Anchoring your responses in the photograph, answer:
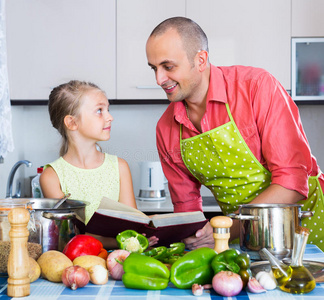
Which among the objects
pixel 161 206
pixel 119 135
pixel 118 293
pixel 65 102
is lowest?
pixel 161 206

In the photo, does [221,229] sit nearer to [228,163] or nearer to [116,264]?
[116,264]

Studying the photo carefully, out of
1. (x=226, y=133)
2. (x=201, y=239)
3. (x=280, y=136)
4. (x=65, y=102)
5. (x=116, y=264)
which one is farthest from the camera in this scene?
(x=65, y=102)

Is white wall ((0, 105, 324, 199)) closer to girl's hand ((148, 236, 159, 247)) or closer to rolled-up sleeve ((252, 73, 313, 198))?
rolled-up sleeve ((252, 73, 313, 198))

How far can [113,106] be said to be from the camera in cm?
313

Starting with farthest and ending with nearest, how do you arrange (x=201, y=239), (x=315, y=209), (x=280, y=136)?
1. (x=315, y=209)
2. (x=280, y=136)
3. (x=201, y=239)

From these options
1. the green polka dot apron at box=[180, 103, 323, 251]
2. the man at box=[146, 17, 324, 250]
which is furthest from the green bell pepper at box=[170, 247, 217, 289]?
the green polka dot apron at box=[180, 103, 323, 251]

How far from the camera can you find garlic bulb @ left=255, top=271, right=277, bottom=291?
34.0 inches

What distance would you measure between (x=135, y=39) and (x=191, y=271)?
2.11 metres

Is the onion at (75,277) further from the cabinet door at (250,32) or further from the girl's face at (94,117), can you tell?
the cabinet door at (250,32)

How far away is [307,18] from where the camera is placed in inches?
109

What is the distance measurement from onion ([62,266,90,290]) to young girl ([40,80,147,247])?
85 cm

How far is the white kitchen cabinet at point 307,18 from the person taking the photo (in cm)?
277

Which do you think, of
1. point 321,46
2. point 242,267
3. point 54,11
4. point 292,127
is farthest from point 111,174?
point 321,46

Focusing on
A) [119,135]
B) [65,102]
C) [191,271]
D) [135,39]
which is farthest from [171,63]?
[119,135]
